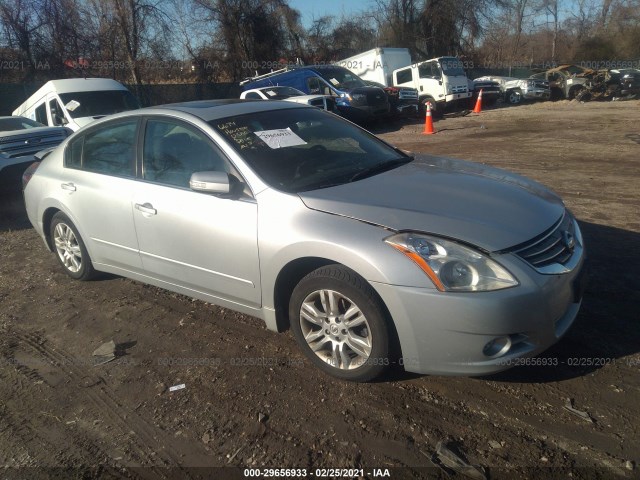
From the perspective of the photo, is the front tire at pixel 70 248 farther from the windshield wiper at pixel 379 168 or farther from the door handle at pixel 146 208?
the windshield wiper at pixel 379 168

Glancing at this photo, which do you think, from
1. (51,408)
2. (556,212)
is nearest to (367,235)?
(556,212)

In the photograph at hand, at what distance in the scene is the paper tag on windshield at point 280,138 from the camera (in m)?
3.69

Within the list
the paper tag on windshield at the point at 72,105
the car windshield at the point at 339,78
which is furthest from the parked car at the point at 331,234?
the car windshield at the point at 339,78

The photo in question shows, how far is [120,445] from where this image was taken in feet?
9.06

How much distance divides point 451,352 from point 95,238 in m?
3.14

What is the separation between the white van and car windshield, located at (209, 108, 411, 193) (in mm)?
8999

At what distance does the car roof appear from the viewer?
3805mm

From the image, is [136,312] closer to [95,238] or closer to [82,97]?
[95,238]

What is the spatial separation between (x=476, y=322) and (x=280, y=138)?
6.40ft

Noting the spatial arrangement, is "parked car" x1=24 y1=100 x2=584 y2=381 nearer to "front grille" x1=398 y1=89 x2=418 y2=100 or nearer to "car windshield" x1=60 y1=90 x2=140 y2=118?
"car windshield" x1=60 y1=90 x2=140 y2=118

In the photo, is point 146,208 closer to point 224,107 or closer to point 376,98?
point 224,107

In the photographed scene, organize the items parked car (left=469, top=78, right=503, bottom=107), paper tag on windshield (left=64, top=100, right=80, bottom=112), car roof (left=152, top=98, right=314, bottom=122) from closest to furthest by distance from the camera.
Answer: car roof (left=152, top=98, right=314, bottom=122), paper tag on windshield (left=64, top=100, right=80, bottom=112), parked car (left=469, top=78, right=503, bottom=107)

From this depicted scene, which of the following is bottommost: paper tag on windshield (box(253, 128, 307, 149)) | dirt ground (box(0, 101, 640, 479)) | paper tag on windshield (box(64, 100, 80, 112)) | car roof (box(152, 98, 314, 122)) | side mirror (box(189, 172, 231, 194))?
dirt ground (box(0, 101, 640, 479))

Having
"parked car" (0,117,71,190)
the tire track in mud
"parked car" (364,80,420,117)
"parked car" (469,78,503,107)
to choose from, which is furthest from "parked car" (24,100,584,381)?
"parked car" (469,78,503,107)
